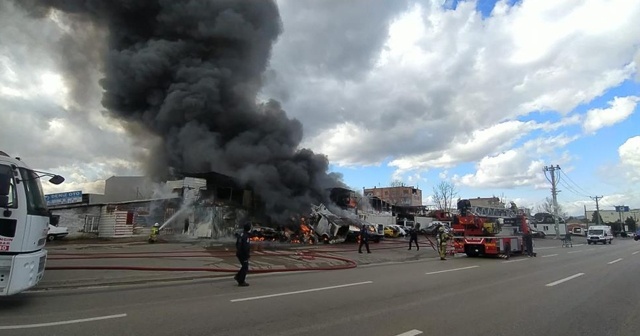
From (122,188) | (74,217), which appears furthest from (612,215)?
(74,217)

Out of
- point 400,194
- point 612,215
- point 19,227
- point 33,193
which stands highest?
point 400,194

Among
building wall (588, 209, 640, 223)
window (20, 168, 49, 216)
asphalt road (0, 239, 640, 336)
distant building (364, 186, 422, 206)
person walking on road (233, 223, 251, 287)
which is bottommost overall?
asphalt road (0, 239, 640, 336)

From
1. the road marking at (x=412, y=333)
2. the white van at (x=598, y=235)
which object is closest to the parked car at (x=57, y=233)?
the road marking at (x=412, y=333)

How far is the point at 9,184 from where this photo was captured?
5.87m

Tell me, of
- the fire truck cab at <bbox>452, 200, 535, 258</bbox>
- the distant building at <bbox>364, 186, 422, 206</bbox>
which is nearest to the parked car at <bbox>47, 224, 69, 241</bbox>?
the fire truck cab at <bbox>452, 200, 535, 258</bbox>

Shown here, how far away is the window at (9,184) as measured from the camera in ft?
19.0

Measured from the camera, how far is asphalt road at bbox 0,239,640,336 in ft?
16.6

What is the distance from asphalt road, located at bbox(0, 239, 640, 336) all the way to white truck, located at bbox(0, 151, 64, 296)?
0.46 meters

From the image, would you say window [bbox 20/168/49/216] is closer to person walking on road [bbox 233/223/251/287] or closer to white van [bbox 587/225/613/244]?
person walking on road [bbox 233/223/251/287]

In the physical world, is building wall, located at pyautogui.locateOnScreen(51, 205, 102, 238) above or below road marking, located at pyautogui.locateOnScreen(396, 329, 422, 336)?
above

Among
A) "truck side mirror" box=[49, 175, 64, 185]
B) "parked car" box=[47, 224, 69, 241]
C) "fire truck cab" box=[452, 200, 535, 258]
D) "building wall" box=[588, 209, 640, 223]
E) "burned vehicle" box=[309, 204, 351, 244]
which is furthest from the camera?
"building wall" box=[588, 209, 640, 223]

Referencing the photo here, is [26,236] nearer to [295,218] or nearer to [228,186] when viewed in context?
[295,218]

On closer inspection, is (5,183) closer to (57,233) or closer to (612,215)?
(57,233)

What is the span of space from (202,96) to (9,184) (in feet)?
86.3
